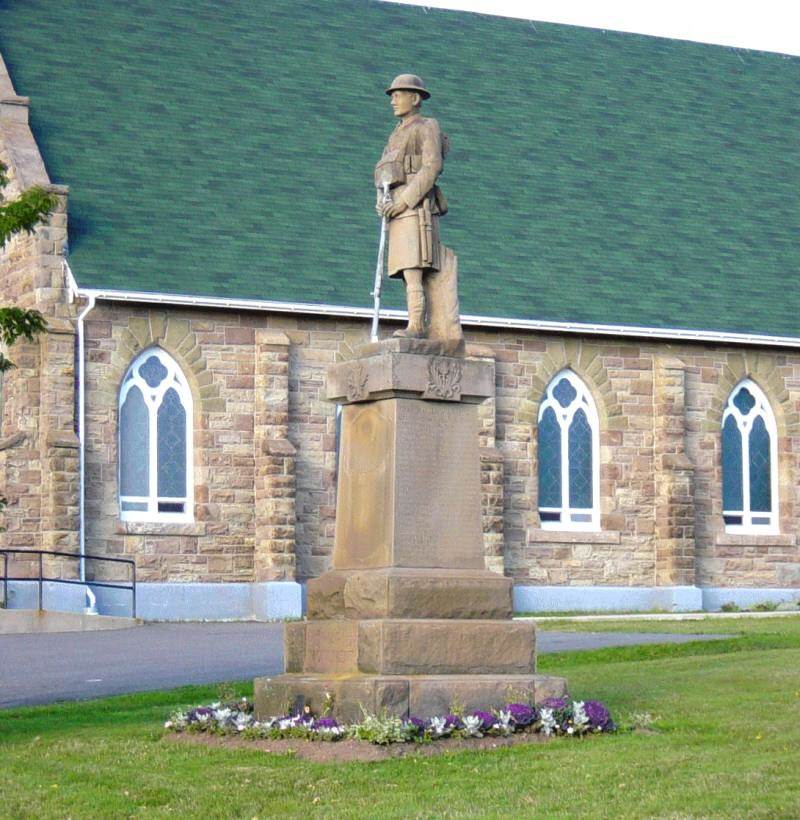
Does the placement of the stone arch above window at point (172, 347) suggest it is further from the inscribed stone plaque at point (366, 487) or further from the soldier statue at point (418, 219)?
the inscribed stone plaque at point (366, 487)

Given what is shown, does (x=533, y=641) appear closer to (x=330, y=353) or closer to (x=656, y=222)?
(x=330, y=353)

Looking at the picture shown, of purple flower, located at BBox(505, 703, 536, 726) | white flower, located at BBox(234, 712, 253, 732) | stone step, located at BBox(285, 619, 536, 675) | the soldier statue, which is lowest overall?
white flower, located at BBox(234, 712, 253, 732)

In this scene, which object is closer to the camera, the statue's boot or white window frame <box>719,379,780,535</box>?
the statue's boot

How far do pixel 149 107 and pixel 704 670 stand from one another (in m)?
18.1

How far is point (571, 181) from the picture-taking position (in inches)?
1371

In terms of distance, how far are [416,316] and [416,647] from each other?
8.57ft

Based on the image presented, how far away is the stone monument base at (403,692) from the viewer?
515 inches

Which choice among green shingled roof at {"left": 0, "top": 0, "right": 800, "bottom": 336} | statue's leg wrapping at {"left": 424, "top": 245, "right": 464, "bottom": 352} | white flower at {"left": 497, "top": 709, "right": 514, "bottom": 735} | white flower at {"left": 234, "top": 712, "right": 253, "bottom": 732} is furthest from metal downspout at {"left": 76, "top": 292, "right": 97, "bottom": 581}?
white flower at {"left": 497, "top": 709, "right": 514, "bottom": 735}

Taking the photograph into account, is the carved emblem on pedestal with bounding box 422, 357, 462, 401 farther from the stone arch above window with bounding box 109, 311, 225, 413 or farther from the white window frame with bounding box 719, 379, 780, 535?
the white window frame with bounding box 719, 379, 780, 535

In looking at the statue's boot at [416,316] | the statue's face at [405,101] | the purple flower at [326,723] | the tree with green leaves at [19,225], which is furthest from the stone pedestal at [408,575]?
the tree with green leaves at [19,225]

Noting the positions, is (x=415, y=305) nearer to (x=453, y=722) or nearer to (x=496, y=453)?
(x=453, y=722)

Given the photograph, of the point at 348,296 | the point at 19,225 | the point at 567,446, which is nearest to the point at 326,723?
the point at 19,225

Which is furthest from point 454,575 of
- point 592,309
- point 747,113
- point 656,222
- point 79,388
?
point 747,113

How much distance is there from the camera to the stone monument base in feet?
42.9
